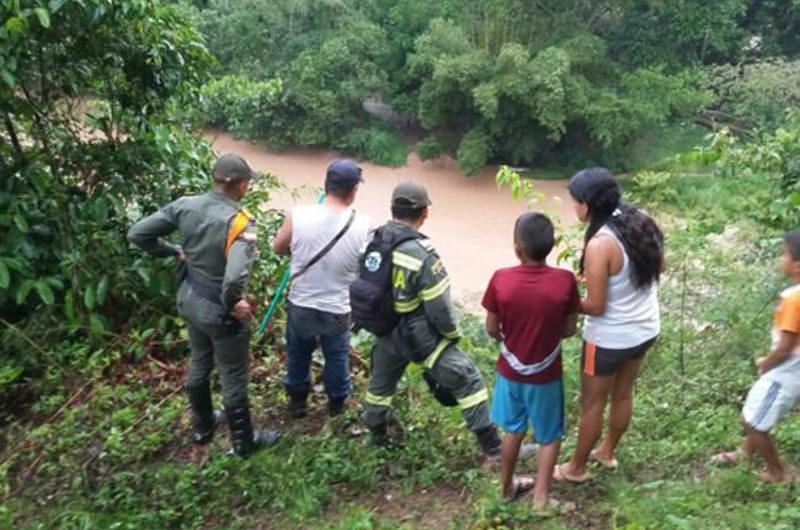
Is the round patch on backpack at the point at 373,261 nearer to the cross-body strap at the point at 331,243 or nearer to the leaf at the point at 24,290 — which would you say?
the cross-body strap at the point at 331,243

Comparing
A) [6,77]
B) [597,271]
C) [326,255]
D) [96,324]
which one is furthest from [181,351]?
[597,271]

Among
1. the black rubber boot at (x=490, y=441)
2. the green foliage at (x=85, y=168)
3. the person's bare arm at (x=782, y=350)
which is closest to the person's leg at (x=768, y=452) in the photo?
the person's bare arm at (x=782, y=350)

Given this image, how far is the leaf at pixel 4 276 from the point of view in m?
3.80

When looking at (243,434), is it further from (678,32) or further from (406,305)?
(678,32)

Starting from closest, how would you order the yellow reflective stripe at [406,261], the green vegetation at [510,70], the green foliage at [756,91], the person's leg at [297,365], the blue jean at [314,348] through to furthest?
the yellow reflective stripe at [406,261]
the blue jean at [314,348]
the person's leg at [297,365]
the green foliage at [756,91]
the green vegetation at [510,70]

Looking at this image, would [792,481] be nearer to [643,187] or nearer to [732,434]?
[732,434]

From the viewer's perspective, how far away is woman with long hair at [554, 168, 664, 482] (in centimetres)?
289

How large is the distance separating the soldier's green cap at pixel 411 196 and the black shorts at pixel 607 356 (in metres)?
0.83

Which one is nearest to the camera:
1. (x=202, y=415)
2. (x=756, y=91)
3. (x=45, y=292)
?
(x=202, y=415)

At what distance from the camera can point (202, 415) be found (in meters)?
3.77

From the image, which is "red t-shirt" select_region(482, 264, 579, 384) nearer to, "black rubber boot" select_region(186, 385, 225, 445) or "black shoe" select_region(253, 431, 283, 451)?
"black shoe" select_region(253, 431, 283, 451)

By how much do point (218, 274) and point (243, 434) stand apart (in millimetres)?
737

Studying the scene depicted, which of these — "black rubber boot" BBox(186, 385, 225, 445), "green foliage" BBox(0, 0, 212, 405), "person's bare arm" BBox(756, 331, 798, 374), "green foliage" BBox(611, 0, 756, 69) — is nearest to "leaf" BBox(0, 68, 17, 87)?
"green foliage" BBox(0, 0, 212, 405)

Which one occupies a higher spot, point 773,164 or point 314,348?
point 773,164
